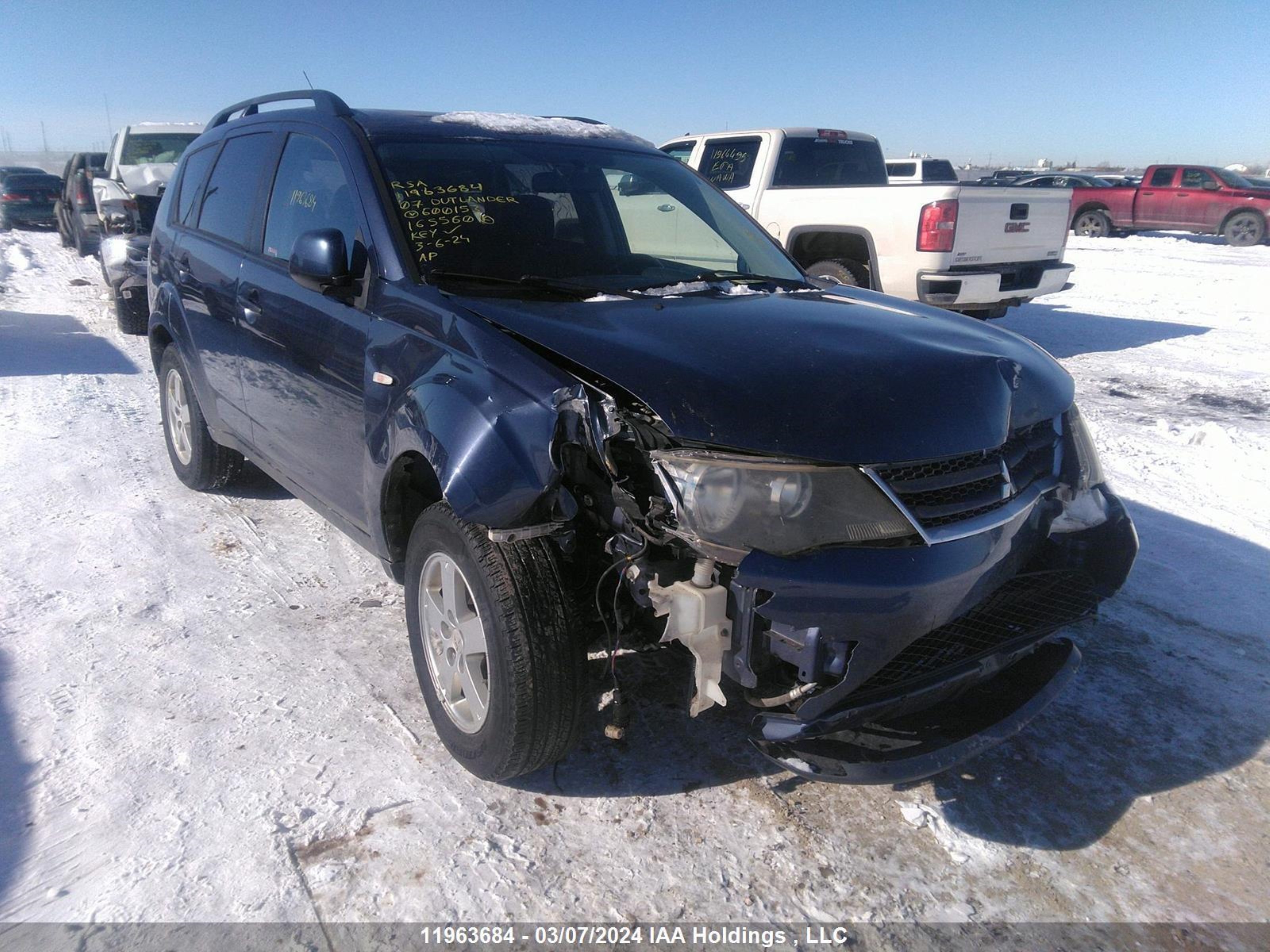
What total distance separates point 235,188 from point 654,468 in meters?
3.06

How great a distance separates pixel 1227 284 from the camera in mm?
13195

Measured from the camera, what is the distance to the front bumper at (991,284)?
313 inches

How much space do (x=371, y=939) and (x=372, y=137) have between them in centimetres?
263

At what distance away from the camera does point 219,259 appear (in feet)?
14.0

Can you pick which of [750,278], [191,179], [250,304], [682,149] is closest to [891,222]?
[682,149]

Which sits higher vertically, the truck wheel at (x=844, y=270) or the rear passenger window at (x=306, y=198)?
the rear passenger window at (x=306, y=198)

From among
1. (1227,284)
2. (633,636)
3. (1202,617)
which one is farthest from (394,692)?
(1227,284)

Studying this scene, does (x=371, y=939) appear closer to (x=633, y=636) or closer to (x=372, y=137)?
(x=633, y=636)

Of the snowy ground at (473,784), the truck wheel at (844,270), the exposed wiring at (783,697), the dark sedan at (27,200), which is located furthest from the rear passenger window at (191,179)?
the dark sedan at (27,200)

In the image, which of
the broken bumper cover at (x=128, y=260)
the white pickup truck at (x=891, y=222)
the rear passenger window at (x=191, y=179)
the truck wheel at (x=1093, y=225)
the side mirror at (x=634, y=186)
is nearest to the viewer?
the side mirror at (x=634, y=186)

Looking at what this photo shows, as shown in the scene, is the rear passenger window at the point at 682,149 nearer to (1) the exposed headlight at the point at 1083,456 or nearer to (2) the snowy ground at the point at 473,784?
(2) the snowy ground at the point at 473,784

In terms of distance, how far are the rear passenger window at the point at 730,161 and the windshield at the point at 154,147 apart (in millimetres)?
6776

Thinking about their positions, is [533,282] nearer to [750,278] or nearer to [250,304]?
[750,278]

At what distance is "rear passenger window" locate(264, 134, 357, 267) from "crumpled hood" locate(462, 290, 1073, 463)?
0.88 metres
